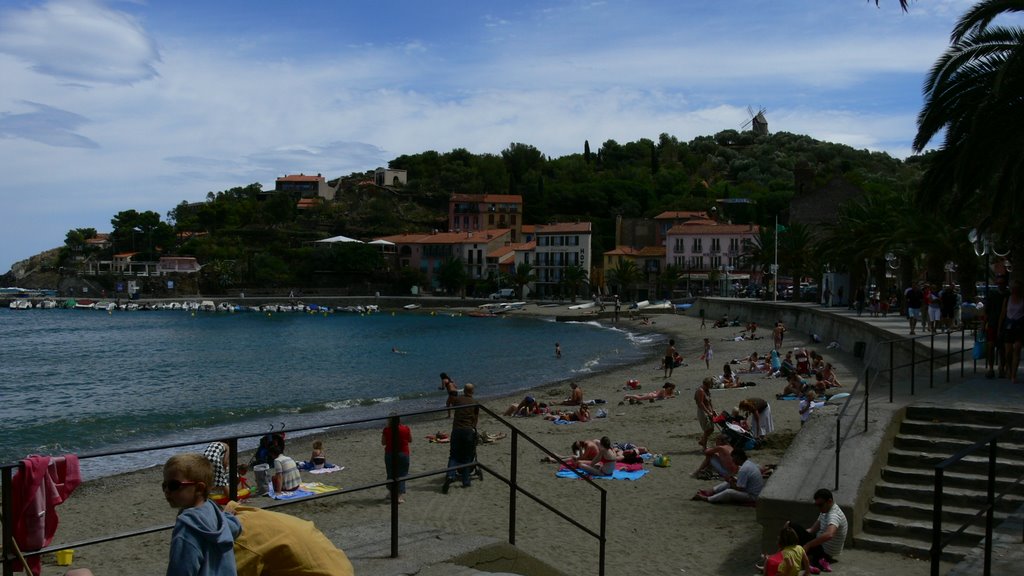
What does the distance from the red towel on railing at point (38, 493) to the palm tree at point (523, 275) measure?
94.7 m

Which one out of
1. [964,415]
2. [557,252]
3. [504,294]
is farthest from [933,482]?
[504,294]

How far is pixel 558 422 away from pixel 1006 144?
36.9ft

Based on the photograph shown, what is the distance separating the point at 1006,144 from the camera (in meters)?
13.3

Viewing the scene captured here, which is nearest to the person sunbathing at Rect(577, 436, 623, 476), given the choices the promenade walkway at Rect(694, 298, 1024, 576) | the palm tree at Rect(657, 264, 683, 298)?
the promenade walkway at Rect(694, 298, 1024, 576)

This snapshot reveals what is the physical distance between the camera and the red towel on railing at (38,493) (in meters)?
4.44

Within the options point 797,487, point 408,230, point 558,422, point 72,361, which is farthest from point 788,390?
point 408,230

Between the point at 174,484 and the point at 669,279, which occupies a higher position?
the point at 174,484

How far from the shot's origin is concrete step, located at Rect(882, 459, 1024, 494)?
8438mm

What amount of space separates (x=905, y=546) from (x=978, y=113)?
8416mm

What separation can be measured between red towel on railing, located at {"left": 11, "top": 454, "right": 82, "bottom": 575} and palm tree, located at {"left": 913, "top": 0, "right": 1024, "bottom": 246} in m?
11.9

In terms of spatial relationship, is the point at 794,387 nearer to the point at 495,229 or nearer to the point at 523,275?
the point at 523,275

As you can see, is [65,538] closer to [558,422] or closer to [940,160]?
[558,422]

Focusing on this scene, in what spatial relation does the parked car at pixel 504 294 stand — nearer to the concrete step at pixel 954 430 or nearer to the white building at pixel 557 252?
the white building at pixel 557 252

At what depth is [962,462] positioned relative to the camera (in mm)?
8945
